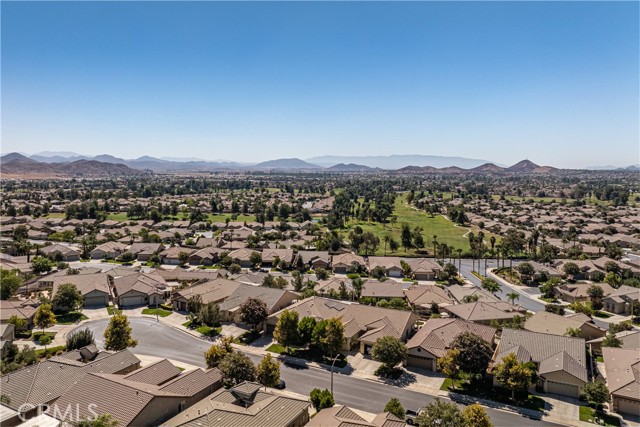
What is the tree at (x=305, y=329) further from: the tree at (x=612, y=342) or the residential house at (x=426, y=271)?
the residential house at (x=426, y=271)

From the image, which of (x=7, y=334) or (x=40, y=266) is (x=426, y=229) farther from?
(x=7, y=334)

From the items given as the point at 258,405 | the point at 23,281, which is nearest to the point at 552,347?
the point at 258,405

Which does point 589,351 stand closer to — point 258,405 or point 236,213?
point 258,405

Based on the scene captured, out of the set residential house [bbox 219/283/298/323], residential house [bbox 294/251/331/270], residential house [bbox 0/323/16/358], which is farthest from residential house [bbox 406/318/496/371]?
residential house [bbox 294/251/331/270]

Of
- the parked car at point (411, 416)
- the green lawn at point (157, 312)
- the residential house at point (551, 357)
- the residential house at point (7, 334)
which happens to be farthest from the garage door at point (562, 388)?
the residential house at point (7, 334)

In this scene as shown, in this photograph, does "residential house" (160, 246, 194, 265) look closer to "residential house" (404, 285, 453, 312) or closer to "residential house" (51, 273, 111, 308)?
"residential house" (51, 273, 111, 308)

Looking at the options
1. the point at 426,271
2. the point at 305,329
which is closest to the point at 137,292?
the point at 305,329
